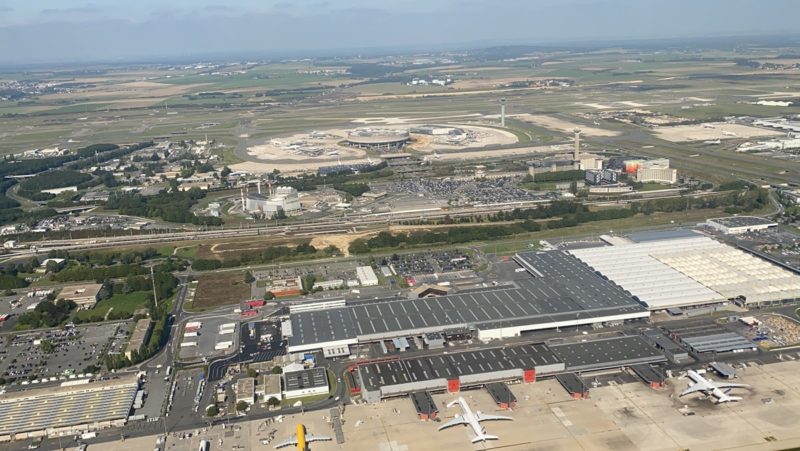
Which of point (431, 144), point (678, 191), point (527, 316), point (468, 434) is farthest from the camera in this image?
point (431, 144)

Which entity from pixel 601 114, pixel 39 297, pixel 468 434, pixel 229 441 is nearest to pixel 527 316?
pixel 468 434

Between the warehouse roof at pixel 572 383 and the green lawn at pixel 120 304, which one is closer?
the warehouse roof at pixel 572 383

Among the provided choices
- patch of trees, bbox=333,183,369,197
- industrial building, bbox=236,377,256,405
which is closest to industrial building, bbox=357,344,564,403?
industrial building, bbox=236,377,256,405

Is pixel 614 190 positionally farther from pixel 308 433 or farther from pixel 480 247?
pixel 308 433

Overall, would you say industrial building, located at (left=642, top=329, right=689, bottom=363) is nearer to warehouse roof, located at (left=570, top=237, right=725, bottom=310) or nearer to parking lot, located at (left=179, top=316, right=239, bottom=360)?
warehouse roof, located at (left=570, top=237, right=725, bottom=310)

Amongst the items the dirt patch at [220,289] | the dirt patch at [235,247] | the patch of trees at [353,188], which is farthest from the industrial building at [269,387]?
the patch of trees at [353,188]

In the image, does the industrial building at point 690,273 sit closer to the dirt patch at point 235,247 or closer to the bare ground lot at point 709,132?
the dirt patch at point 235,247
